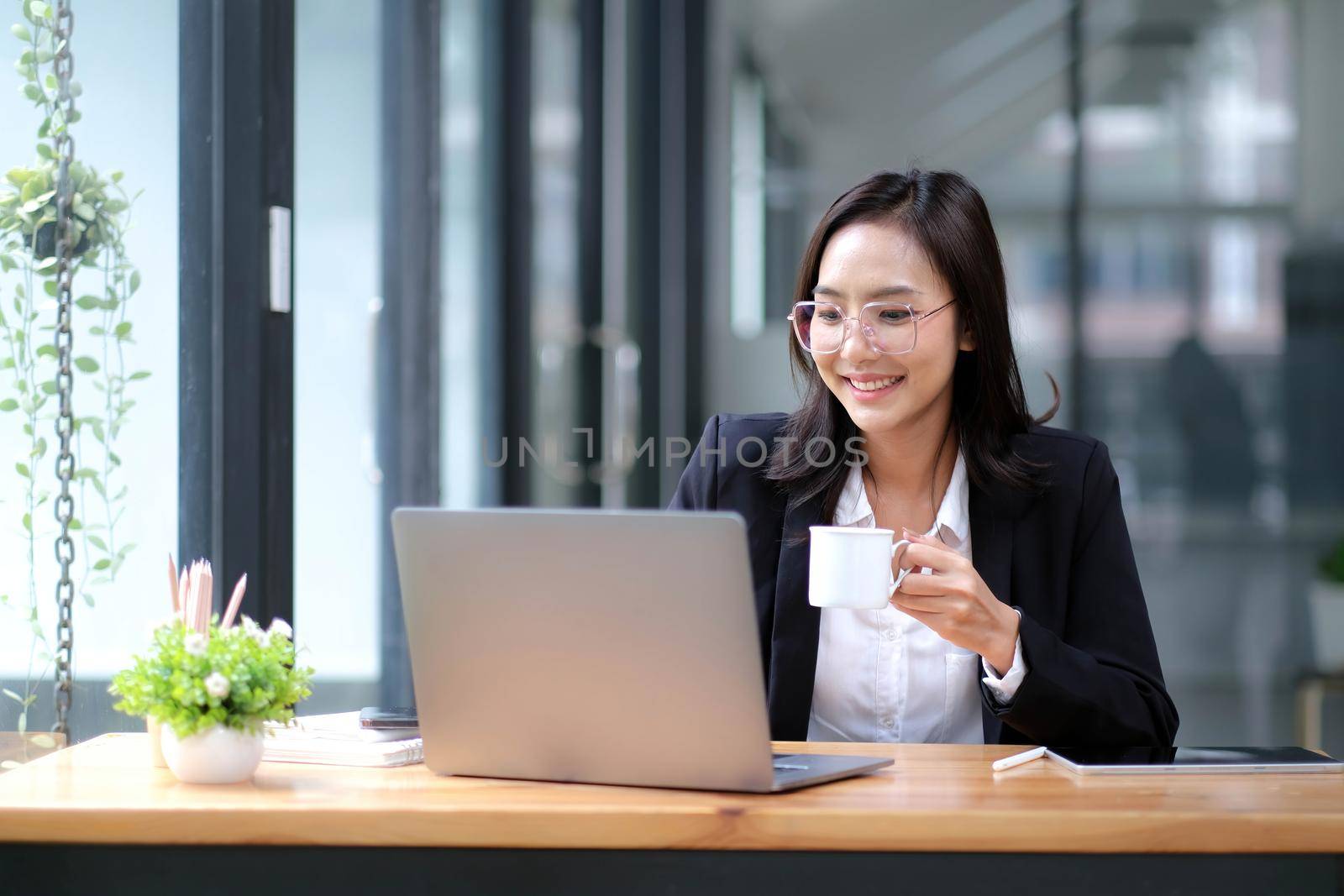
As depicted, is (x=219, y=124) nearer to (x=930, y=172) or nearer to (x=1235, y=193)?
(x=930, y=172)

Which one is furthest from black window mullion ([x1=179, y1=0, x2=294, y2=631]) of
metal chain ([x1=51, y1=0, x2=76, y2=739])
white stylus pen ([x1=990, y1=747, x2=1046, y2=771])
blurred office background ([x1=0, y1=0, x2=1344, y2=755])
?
white stylus pen ([x1=990, y1=747, x2=1046, y2=771])

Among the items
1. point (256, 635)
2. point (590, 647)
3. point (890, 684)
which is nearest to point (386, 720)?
point (256, 635)

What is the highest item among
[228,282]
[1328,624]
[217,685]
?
[228,282]

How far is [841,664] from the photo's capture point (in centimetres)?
192

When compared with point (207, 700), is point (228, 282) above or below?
above

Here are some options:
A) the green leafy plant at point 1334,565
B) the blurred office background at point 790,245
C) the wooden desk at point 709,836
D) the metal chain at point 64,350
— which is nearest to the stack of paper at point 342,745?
the wooden desk at point 709,836

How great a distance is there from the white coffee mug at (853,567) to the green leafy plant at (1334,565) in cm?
326

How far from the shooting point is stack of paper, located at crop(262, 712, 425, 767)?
143 cm

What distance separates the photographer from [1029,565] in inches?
74.9

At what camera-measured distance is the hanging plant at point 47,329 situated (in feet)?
5.34

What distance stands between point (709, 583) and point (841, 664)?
74 centimetres

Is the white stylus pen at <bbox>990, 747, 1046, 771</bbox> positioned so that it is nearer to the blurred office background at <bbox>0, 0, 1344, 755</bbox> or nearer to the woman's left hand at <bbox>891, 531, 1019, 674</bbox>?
the woman's left hand at <bbox>891, 531, 1019, 674</bbox>

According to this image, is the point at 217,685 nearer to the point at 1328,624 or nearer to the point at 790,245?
the point at 790,245

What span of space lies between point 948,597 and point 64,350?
1079 mm
